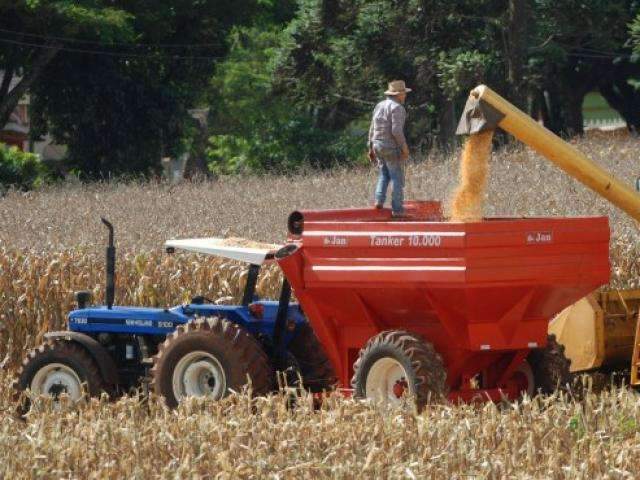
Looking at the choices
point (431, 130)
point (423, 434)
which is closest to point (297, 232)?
point (423, 434)

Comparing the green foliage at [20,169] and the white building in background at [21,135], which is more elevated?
the white building in background at [21,135]

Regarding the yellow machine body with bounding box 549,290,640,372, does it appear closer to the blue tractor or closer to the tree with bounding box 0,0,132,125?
the blue tractor

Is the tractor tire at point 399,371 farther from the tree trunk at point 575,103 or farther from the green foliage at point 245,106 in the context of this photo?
the tree trunk at point 575,103

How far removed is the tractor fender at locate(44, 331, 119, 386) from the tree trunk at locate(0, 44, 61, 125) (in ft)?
111

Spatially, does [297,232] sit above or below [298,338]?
above

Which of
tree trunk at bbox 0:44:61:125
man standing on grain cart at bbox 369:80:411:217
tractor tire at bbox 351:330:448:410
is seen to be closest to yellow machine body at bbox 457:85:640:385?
tractor tire at bbox 351:330:448:410

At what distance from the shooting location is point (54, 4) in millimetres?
42000

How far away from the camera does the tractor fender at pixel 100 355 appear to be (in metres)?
11.3

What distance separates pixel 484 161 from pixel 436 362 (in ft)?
5.83

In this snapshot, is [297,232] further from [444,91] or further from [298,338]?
[444,91]

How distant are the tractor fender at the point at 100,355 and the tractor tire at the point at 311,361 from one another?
1.38 metres

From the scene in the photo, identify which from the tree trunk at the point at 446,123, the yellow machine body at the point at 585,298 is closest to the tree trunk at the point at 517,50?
the tree trunk at the point at 446,123

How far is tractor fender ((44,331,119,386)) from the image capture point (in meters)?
11.3

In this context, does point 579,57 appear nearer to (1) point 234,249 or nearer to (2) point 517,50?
(2) point 517,50
